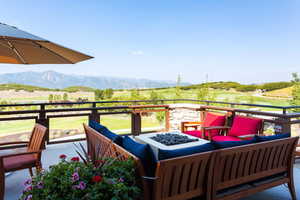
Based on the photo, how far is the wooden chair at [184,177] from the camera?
1590mm

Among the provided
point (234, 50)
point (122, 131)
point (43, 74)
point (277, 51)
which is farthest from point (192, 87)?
point (43, 74)

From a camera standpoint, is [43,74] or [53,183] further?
[43,74]

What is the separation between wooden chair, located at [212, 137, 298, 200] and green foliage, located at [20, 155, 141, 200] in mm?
863

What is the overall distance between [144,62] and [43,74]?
733 cm

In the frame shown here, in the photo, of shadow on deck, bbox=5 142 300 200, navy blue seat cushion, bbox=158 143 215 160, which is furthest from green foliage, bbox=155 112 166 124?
navy blue seat cushion, bbox=158 143 215 160

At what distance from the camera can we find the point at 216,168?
6.16 ft

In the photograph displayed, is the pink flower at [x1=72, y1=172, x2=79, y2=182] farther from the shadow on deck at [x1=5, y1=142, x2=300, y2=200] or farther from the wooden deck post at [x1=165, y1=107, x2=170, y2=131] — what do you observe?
the wooden deck post at [x1=165, y1=107, x2=170, y2=131]

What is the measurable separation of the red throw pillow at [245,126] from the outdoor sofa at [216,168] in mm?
1272

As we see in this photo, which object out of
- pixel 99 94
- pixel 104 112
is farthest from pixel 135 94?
pixel 104 112

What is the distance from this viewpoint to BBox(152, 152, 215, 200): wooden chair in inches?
62.6

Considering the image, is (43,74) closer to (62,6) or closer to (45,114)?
(62,6)

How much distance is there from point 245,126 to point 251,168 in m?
1.75

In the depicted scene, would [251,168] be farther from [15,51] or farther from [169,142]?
[15,51]

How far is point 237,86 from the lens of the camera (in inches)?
461
